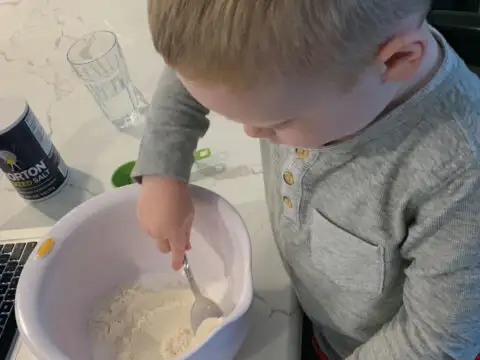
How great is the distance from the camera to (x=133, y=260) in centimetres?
79

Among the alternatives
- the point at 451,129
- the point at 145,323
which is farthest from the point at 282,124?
the point at 145,323

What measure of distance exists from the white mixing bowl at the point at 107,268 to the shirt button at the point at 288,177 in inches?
2.5

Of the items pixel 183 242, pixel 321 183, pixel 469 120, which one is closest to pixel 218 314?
pixel 183 242

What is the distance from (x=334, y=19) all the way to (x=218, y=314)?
399mm

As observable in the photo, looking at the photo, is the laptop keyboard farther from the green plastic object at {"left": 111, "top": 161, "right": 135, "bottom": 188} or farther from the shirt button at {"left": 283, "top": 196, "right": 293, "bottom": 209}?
the shirt button at {"left": 283, "top": 196, "right": 293, "bottom": 209}

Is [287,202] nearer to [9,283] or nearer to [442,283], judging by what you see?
[442,283]

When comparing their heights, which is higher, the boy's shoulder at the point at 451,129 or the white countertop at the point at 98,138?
the boy's shoulder at the point at 451,129

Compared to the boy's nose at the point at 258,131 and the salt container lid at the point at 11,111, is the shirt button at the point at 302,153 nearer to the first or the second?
the boy's nose at the point at 258,131

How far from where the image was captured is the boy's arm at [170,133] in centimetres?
70

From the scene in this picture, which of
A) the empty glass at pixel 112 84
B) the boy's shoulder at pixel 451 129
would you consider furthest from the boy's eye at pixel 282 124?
the empty glass at pixel 112 84

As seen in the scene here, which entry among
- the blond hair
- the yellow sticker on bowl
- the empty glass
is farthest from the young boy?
the empty glass

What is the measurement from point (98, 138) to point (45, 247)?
0.96 feet

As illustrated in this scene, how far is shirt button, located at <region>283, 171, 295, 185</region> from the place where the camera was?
24.8 inches

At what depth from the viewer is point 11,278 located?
30.5 inches
